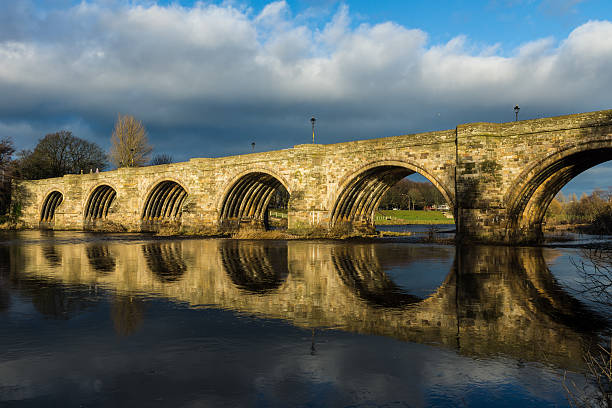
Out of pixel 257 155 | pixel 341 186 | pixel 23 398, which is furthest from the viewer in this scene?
pixel 257 155

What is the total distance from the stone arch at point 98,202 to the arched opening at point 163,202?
8.90 metres

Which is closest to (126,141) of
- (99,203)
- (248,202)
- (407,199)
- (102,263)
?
(99,203)

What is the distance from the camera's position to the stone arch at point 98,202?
171ft

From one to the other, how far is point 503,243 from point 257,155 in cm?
1980

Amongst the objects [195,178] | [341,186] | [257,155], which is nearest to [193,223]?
[195,178]

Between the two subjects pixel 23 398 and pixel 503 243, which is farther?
pixel 503 243

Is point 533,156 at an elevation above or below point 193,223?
above

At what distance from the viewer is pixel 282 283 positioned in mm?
11586

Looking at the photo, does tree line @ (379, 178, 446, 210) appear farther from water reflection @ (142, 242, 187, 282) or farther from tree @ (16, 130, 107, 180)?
water reflection @ (142, 242, 187, 282)

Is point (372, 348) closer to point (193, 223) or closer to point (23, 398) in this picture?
point (23, 398)

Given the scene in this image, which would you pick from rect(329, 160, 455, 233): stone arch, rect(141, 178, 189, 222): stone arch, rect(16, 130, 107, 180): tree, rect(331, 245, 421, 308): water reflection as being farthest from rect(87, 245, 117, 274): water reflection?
rect(16, 130, 107, 180): tree

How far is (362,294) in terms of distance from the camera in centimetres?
995

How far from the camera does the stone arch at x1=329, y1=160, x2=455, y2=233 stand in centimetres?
2855

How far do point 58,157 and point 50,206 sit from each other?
20887 mm
